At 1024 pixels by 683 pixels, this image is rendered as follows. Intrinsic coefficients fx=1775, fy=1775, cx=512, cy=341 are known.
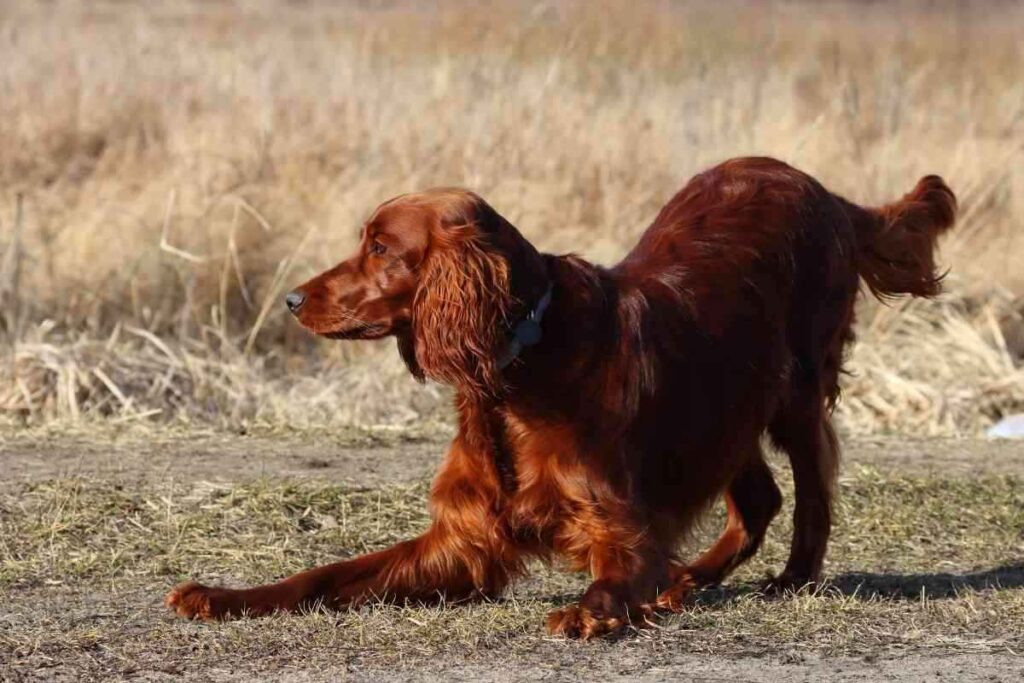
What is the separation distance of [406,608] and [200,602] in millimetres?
526

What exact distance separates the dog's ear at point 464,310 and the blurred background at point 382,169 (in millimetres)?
2994

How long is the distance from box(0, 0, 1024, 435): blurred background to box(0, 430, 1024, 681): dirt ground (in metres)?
0.89

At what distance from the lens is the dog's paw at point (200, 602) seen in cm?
451

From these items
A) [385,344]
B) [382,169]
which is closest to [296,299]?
[385,344]

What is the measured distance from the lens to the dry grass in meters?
4.19

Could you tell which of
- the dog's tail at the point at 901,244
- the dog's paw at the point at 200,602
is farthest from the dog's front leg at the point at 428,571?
the dog's tail at the point at 901,244

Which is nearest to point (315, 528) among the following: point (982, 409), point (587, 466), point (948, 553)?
point (587, 466)

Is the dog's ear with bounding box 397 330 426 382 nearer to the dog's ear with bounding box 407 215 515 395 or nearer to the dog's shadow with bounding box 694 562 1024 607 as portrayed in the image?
the dog's ear with bounding box 407 215 515 395

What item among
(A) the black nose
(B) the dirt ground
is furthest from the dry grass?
(A) the black nose

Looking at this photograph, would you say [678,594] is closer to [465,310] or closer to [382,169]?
[465,310]

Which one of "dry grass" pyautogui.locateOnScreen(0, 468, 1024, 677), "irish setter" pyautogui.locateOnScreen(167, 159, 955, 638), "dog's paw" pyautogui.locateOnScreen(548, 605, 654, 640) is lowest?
"dry grass" pyautogui.locateOnScreen(0, 468, 1024, 677)

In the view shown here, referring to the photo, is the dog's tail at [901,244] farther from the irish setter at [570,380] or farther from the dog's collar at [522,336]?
the dog's collar at [522,336]

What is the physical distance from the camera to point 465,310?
13.9ft

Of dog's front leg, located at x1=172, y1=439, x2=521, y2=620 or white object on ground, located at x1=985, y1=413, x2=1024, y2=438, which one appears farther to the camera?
white object on ground, located at x1=985, y1=413, x2=1024, y2=438
